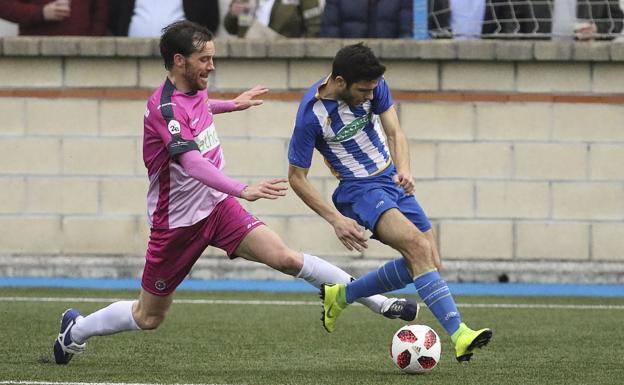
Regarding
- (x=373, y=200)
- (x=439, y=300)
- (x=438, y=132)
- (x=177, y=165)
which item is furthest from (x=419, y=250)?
(x=438, y=132)

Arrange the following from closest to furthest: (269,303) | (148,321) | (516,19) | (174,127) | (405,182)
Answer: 1. (174,127)
2. (405,182)
3. (148,321)
4. (269,303)
5. (516,19)

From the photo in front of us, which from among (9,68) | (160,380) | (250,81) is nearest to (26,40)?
(9,68)

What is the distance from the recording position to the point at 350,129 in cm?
819

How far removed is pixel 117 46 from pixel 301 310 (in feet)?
12.1

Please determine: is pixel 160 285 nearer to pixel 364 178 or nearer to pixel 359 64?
pixel 364 178

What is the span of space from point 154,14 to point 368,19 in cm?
201

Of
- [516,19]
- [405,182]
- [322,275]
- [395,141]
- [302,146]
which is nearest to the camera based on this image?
[405,182]

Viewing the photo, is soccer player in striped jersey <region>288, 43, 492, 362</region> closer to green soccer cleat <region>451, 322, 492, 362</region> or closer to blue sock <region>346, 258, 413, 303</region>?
blue sock <region>346, 258, 413, 303</region>

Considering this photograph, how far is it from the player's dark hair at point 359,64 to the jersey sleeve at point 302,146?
0.38 m

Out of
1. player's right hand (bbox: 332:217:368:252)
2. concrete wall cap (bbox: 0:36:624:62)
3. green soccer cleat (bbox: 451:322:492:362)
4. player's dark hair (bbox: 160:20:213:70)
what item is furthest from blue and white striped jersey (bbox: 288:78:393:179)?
concrete wall cap (bbox: 0:36:624:62)

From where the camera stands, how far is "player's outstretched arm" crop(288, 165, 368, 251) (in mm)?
7539

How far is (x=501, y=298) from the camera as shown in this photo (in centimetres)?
1239

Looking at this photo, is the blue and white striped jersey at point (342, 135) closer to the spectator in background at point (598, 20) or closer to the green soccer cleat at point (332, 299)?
the green soccer cleat at point (332, 299)

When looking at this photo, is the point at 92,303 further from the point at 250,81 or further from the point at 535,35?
the point at 535,35
